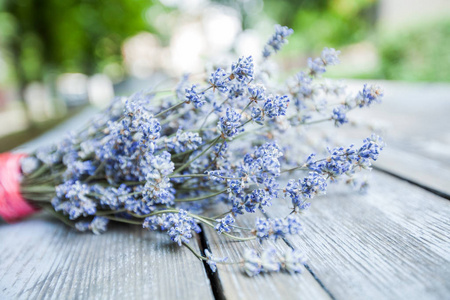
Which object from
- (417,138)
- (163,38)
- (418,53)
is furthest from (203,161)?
(163,38)

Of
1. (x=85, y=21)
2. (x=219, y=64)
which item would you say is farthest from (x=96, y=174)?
(x=85, y=21)

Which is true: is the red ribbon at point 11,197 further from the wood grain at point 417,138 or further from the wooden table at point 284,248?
the wood grain at point 417,138

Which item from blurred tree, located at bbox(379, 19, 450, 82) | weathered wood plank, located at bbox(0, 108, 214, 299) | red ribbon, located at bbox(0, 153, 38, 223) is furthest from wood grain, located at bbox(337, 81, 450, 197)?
blurred tree, located at bbox(379, 19, 450, 82)

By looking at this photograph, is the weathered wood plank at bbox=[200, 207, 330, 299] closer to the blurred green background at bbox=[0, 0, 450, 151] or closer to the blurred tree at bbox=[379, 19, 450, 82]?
the blurred green background at bbox=[0, 0, 450, 151]

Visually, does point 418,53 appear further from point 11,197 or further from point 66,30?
point 11,197

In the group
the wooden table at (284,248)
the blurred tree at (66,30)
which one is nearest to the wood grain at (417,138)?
the wooden table at (284,248)

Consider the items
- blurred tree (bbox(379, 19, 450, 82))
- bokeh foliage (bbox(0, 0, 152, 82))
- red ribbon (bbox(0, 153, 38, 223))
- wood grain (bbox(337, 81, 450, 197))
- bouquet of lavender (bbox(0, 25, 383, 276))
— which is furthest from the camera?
bokeh foliage (bbox(0, 0, 152, 82))

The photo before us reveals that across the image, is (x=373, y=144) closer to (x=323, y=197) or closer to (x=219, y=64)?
(x=323, y=197)
